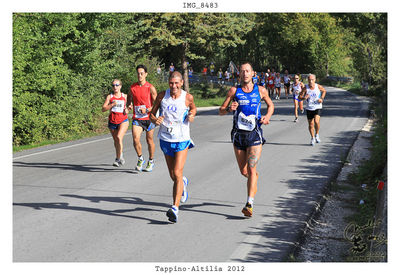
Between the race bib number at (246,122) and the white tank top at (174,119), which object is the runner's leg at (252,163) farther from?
the white tank top at (174,119)

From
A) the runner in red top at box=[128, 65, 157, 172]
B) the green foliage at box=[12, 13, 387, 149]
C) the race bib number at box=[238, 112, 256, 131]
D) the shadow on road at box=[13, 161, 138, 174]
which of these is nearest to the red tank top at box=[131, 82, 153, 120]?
the runner in red top at box=[128, 65, 157, 172]

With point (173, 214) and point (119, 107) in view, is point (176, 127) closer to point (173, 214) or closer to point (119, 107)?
point (173, 214)

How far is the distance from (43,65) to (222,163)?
272 inches

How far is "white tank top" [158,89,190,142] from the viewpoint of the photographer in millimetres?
7602

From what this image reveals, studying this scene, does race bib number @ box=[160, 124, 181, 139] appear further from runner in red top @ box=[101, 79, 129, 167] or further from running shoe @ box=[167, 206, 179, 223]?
runner in red top @ box=[101, 79, 129, 167]

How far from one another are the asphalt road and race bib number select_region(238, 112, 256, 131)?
125 centimetres

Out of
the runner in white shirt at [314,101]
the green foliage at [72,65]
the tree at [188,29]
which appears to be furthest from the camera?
the tree at [188,29]

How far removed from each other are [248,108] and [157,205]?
2.09 meters

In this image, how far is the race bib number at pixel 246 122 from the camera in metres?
7.75

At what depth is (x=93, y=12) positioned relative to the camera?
1794cm

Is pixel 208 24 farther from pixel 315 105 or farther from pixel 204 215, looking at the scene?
pixel 204 215

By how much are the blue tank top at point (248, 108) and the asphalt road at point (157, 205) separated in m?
1.30

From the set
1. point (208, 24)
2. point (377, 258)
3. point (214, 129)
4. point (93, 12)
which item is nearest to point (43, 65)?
point (93, 12)

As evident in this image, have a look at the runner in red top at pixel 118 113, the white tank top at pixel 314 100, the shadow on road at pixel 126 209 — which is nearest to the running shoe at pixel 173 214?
the shadow on road at pixel 126 209
